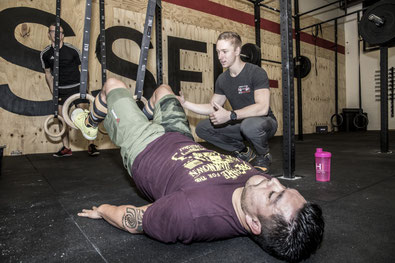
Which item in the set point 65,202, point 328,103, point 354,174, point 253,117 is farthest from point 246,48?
point 328,103

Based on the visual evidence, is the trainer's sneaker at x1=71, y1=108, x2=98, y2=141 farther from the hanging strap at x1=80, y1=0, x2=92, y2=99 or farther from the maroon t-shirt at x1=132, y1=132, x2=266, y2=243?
the maroon t-shirt at x1=132, y1=132, x2=266, y2=243

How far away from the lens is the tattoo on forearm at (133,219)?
893 mm

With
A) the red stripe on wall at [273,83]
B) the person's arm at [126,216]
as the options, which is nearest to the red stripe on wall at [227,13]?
the red stripe on wall at [273,83]

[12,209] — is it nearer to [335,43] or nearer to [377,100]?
[335,43]

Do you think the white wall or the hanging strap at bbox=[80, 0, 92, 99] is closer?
the hanging strap at bbox=[80, 0, 92, 99]

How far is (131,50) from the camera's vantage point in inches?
154

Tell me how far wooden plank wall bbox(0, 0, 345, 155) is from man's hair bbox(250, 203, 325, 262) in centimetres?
338

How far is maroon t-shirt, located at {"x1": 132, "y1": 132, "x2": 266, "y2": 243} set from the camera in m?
0.79

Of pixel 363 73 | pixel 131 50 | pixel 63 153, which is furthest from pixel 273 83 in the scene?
pixel 63 153

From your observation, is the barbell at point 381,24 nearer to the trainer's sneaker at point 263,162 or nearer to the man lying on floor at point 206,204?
the trainer's sneaker at point 263,162

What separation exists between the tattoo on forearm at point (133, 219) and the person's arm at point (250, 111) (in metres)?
1.05

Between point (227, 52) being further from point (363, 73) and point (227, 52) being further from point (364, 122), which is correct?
point (363, 73)

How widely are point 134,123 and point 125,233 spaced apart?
0.56 metres

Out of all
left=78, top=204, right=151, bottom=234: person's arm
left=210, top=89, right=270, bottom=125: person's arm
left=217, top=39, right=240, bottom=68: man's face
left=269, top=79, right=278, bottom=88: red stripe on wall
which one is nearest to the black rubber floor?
left=78, top=204, right=151, bottom=234: person's arm
